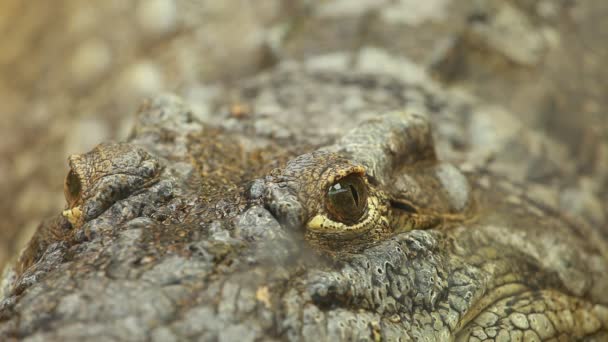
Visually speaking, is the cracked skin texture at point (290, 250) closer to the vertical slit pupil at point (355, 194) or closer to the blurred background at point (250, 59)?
the vertical slit pupil at point (355, 194)

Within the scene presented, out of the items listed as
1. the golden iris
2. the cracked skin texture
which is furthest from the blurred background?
the golden iris

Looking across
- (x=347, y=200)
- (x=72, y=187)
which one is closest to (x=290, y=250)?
(x=347, y=200)

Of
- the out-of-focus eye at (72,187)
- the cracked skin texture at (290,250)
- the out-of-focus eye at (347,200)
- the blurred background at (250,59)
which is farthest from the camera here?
the blurred background at (250,59)

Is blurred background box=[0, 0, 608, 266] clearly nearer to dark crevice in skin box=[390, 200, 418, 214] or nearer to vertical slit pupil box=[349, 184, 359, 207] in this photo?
dark crevice in skin box=[390, 200, 418, 214]

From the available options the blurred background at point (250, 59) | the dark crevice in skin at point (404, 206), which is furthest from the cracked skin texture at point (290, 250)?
the blurred background at point (250, 59)

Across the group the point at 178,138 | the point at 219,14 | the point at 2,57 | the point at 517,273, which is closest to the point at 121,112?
the point at 219,14

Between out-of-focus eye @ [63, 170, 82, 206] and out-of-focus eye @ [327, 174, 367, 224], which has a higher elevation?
out-of-focus eye @ [63, 170, 82, 206]
